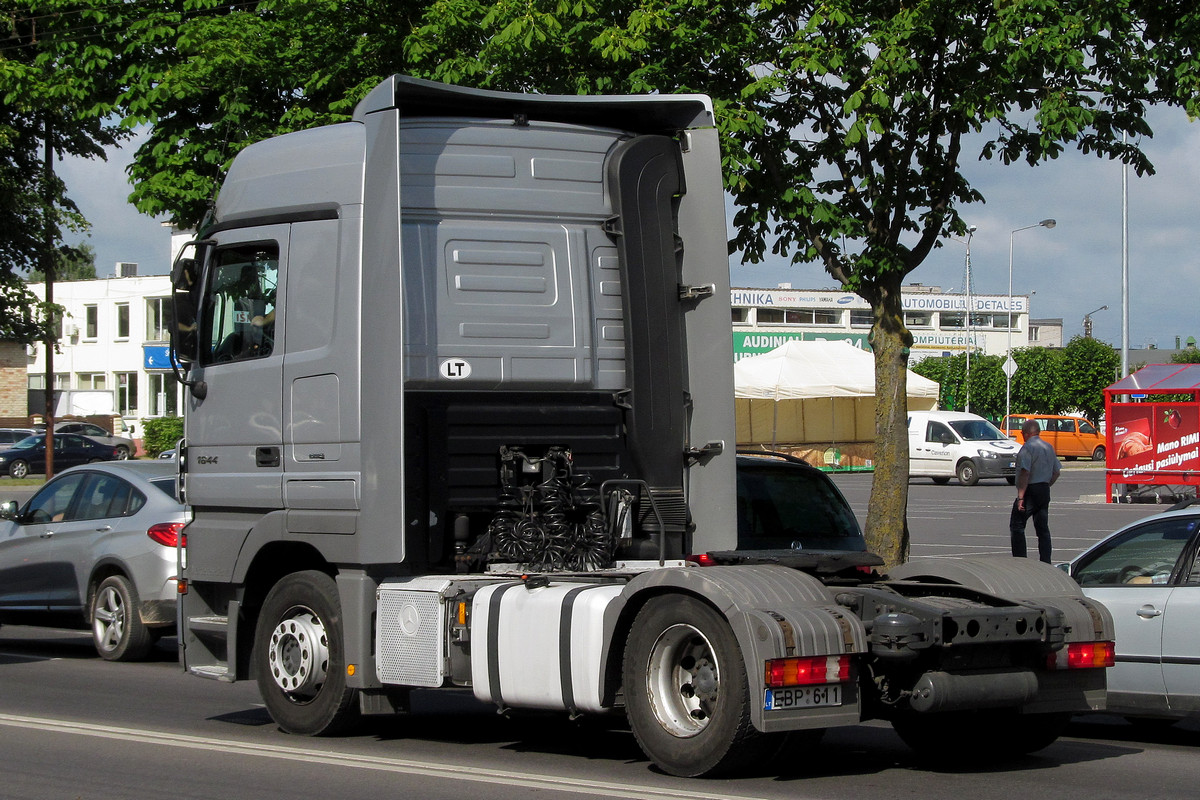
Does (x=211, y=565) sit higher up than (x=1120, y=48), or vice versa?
(x=1120, y=48)

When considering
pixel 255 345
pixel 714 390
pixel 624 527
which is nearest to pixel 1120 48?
pixel 714 390

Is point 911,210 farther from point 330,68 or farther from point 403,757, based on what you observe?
point 403,757

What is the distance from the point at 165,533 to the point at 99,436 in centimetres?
4387

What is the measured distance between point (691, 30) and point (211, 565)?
701 centimetres

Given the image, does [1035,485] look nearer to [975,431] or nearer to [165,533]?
[165,533]

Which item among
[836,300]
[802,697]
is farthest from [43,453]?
[836,300]

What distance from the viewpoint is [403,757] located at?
752 centimetres

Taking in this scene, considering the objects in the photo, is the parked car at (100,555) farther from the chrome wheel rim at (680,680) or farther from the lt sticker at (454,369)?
the chrome wheel rim at (680,680)

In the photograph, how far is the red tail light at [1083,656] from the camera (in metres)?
6.70

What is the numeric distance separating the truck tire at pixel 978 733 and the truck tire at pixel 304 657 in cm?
293

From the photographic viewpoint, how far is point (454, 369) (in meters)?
7.96

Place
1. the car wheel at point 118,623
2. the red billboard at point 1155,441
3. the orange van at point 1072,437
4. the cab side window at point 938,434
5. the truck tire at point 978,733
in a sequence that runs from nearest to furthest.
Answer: the truck tire at point 978,733
the car wheel at point 118,623
the red billboard at point 1155,441
the cab side window at point 938,434
the orange van at point 1072,437

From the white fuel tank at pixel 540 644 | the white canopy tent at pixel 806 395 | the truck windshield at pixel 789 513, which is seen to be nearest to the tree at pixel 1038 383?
the white canopy tent at pixel 806 395

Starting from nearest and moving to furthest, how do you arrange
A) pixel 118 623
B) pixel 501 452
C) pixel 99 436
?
pixel 501 452 → pixel 118 623 → pixel 99 436
